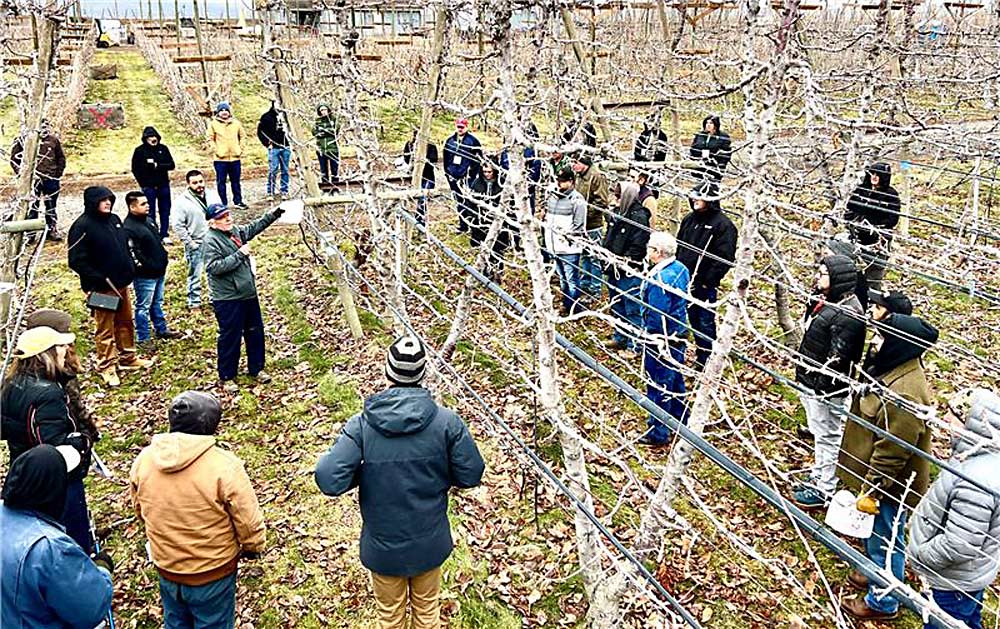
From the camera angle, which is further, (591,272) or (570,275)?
(591,272)

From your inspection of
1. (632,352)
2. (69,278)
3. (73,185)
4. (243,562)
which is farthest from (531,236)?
(73,185)

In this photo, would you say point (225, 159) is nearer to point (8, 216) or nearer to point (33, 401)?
point (8, 216)

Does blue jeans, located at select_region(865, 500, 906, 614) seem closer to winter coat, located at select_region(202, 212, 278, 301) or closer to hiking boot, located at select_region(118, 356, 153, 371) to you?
winter coat, located at select_region(202, 212, 278, 301)

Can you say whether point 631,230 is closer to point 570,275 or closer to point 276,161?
point 570,275

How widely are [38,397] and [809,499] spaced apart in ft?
16.9

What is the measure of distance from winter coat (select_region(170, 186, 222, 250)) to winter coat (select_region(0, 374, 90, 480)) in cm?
417

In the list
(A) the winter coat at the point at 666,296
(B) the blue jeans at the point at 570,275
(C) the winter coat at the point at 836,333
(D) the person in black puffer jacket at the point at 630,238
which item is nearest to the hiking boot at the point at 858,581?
(C) the winter coat at the point at 836,333

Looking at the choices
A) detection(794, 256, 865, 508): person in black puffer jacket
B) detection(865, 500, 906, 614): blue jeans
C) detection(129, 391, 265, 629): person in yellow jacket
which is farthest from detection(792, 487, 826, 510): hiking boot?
detection(129, 391, 265, 629): person in yellow jacket

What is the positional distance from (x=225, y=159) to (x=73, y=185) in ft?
14.6

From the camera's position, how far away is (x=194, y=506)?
131 inches

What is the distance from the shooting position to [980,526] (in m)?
3.43

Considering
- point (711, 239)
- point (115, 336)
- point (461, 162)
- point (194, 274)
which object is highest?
point (461, 162)

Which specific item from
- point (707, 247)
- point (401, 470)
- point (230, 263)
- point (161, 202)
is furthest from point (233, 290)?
point (161, 202)

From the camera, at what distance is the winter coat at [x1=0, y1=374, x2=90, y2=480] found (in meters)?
3.84
